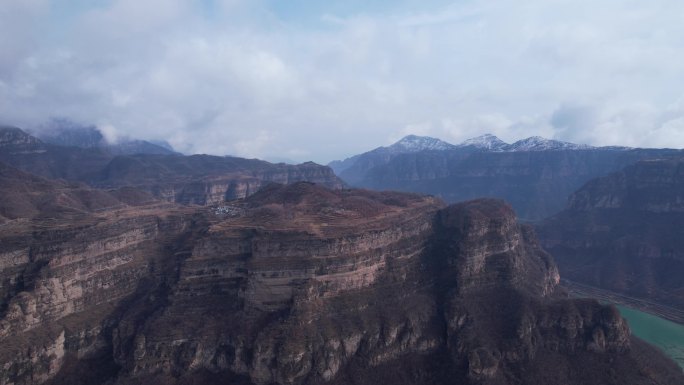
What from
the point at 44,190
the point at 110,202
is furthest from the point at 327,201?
the point at 44,190

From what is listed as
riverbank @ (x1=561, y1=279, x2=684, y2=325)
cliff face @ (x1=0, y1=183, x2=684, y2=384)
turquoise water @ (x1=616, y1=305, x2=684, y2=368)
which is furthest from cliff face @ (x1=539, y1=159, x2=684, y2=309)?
cliff face @ (x1=0, y1=183, x2=684, y2=384)

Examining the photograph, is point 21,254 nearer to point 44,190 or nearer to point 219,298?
point 219,298

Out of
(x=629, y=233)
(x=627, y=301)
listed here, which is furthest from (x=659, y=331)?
(x=629, y=233)

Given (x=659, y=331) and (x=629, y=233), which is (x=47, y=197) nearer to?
(x=659, y=331)

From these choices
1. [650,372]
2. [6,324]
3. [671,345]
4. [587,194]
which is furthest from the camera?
[587,194]

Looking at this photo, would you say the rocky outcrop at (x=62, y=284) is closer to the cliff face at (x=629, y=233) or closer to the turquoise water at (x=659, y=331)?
the turquoise water at (x=659, y=331)

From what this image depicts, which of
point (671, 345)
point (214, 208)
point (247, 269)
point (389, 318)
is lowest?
point (671, 345)

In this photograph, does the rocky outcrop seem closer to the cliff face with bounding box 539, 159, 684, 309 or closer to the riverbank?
the riverbank
